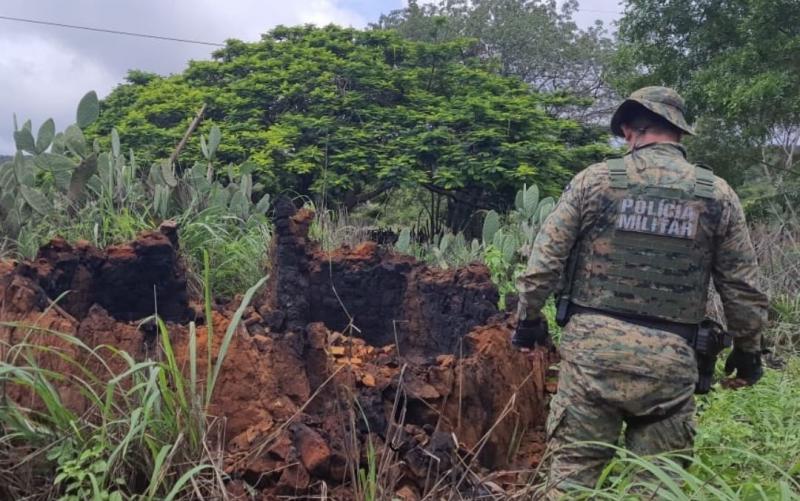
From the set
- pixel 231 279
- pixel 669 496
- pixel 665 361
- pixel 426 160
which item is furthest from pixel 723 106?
pixel 669 496

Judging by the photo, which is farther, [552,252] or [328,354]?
[328,354]

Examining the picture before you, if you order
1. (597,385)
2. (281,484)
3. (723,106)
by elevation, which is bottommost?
(281,484)

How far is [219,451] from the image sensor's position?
2195 millimetres

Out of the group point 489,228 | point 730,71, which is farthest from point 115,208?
point 730,71

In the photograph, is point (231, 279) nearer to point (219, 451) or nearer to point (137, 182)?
point (137, 182)

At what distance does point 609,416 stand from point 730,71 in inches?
362

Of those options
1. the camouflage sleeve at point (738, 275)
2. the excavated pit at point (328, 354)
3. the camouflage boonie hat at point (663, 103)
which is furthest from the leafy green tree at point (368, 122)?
the camouflage sleeve at point (738, 275)

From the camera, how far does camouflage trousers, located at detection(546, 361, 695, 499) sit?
9.28 ft

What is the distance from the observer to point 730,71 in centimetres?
1066

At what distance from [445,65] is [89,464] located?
12.3m

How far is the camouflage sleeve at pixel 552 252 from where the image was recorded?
118 inches

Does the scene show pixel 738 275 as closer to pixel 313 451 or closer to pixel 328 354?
pixel 328 354

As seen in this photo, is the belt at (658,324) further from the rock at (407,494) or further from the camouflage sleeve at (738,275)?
the rock at (407,494)

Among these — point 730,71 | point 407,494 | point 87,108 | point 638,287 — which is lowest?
point 407,494
